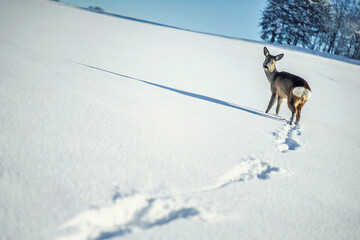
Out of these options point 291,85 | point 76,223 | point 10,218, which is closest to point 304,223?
point 76,223

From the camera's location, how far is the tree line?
20547mm

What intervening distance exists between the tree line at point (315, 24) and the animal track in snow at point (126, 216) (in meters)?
27.4

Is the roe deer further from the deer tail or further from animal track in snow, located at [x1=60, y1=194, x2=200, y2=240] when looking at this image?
animal track in snow, located at [x1=60, y1=194, x2=200, y2=240]

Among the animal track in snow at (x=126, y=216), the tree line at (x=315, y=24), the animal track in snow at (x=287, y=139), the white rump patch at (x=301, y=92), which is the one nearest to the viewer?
the animal track in snow at (x=126, y=216)

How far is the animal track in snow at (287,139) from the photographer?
1.38 metres

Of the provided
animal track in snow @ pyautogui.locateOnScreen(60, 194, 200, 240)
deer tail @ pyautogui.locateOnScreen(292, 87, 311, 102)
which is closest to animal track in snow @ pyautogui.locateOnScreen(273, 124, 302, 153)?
deer tail @ pyautogui.locateOnScreen(292, 87, 311, 102)

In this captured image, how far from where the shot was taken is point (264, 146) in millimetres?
1309

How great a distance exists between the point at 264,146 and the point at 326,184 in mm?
390

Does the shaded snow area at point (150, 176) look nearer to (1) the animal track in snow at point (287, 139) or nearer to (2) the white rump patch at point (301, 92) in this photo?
(1) the animal track in snow at point (287, 139)

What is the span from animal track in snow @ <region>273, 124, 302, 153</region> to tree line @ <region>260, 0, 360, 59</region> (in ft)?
84.7

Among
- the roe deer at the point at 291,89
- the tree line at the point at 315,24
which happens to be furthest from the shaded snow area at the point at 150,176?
the tree line at the point at 315,24

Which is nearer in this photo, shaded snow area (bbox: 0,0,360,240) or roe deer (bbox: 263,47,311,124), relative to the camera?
shaded snow area (bbox: 0,0,360,240)

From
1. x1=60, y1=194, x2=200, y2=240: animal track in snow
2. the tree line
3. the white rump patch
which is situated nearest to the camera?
x1=60, y1=194, x2=200, y2=240: animal track in snow

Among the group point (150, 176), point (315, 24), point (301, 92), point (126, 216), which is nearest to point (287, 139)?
point (301, 92)
